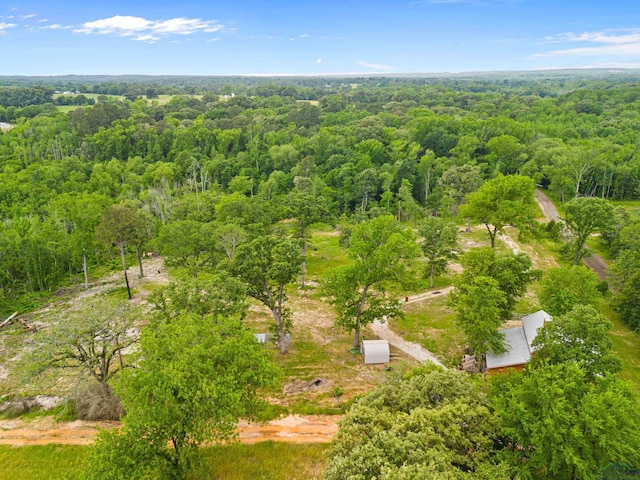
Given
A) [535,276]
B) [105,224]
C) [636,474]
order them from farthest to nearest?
[105,224], [535,276], [636,474]

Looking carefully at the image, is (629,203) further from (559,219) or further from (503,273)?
(503,273)

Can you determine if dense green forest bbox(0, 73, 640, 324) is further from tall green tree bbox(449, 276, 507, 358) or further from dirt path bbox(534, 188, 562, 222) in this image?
tall green tree bbox(449, 276, 507, 358)

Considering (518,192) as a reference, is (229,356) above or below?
below

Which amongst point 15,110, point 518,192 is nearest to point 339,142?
point 518,192

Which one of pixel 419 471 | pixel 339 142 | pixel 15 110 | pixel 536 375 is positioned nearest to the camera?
pixel 419 471

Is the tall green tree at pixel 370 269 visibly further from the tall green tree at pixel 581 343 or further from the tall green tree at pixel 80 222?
the tall green tree at pixel 80 222

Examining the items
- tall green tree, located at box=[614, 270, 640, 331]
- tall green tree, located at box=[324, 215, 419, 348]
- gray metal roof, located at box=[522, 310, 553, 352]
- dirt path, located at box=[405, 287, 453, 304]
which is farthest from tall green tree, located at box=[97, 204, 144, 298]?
tall green tree, located at box=[614, 270, 640, 331]

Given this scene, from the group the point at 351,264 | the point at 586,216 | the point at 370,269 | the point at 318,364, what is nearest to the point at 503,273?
the point at 370,269

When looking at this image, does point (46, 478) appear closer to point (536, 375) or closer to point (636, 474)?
point (536, 375)
